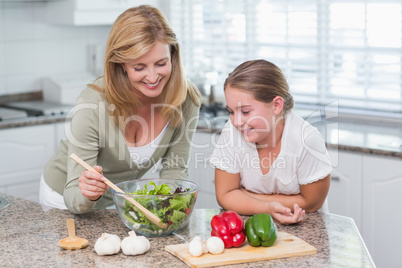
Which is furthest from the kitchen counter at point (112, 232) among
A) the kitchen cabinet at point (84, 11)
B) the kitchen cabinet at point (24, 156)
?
the kitchen cabinet at point (84, 11)

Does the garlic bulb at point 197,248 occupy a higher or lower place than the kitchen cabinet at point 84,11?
lower

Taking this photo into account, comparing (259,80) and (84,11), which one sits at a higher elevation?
(84,11)

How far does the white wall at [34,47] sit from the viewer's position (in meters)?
3.74

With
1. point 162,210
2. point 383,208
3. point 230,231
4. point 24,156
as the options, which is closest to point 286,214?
point 230,231

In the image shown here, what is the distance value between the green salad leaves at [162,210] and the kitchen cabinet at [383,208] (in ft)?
4.38

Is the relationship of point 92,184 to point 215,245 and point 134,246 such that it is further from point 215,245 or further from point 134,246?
point 215,245

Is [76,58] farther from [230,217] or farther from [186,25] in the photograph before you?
[230,217]

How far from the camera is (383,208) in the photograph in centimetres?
272

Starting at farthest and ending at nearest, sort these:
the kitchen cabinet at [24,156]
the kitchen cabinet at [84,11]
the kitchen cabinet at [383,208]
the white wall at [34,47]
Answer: the white wall at [34,47] → the kitchen cabinet at [84,11] → the kitchen cabinet at [24,156] → the kitchen cabinet at [383,208]

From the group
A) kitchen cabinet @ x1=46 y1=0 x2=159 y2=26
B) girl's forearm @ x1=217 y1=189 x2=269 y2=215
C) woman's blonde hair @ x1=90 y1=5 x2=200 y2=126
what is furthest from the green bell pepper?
kitchen cabinet @ x1=46 y1=0 x2=159 y2=26

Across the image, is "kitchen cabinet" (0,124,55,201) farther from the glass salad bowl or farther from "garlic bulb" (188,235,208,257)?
"garlic bulb" (188,235,208,257)

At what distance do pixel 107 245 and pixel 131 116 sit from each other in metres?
0.65

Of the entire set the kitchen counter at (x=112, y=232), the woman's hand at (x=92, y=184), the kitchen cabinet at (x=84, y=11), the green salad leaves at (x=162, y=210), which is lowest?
the kitchen counter at (x=112, y=232)

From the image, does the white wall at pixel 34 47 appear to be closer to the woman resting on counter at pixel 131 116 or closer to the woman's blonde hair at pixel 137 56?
the woman resting on counter at pixel 131 116
